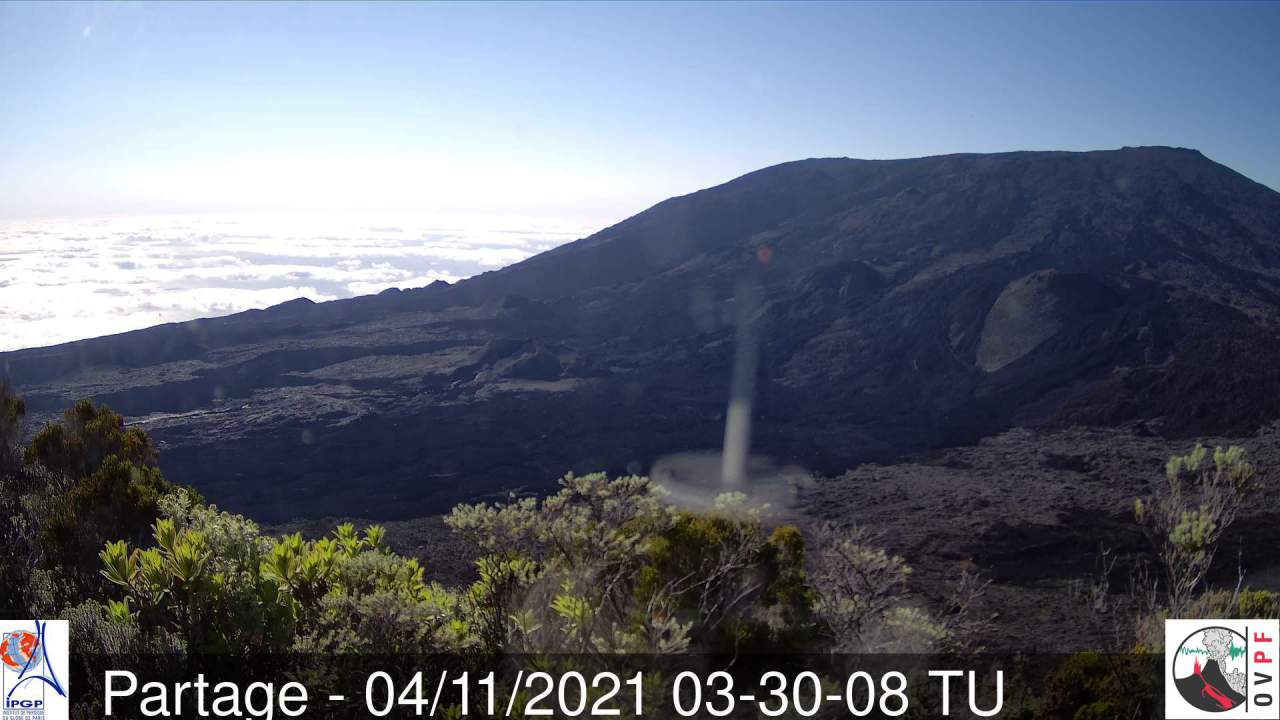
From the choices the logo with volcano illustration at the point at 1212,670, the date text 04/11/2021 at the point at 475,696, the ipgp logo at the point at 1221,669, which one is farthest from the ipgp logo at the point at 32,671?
the logo with volcano illustration at the point at 1212,670

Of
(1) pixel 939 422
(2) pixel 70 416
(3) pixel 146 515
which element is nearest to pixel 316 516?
(2) pixel 70 416

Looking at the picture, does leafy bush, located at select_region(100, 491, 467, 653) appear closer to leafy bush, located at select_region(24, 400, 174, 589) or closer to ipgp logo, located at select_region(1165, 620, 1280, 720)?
leafy bush, located at select_region(24, 400, 174, 589)

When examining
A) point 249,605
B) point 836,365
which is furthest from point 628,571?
point 836,365

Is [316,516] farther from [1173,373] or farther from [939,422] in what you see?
[1173,373]

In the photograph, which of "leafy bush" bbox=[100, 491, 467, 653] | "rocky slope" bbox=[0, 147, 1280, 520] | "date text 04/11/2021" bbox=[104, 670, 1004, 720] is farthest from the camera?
"rocky slope" bbox=[0, 147, 1280, 520]

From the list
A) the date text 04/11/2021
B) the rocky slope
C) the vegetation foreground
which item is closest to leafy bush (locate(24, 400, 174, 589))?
the vegetation foreground
